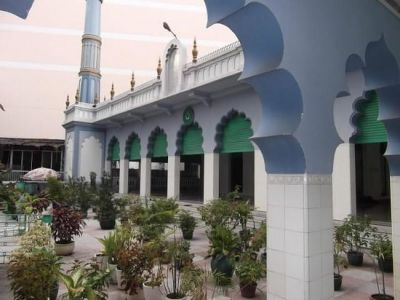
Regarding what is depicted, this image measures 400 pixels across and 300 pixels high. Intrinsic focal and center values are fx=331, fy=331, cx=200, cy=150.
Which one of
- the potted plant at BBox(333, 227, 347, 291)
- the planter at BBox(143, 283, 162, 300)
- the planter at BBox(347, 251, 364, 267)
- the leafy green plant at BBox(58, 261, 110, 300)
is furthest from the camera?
the planter at BBox(347, 251, 364, 267)

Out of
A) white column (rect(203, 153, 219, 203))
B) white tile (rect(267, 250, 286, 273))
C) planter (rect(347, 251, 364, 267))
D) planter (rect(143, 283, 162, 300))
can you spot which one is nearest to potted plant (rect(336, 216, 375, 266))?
planter (rect(347, 251, 364, 267))

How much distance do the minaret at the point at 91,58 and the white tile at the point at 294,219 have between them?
17.6 m

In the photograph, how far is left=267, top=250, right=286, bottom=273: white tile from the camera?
3.77 m

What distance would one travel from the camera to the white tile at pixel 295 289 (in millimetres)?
3527

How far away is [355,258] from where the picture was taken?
6.48 meters

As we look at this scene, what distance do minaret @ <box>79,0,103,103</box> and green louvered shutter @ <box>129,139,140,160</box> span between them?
4.77 metres

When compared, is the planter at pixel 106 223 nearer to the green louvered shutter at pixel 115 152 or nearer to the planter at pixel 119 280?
the planter at pixel 119 280

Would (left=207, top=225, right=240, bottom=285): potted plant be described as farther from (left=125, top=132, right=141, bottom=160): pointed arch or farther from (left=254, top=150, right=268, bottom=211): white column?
(left=125, top=132, right=141, bottom=160): pointed arch

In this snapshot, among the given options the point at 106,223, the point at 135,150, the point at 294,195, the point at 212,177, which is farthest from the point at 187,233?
the point at 135,150

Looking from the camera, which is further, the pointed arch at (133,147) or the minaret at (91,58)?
the minaret at (91,58)

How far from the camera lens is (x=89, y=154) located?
1869 centimetres

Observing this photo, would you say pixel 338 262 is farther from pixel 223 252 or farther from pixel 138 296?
pixel 138 296

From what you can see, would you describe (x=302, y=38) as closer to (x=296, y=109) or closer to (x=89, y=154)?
(x=296, y=109)

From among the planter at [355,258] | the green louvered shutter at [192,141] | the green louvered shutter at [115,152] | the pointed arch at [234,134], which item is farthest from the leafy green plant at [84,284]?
the green louvered shutter at [115,152]
